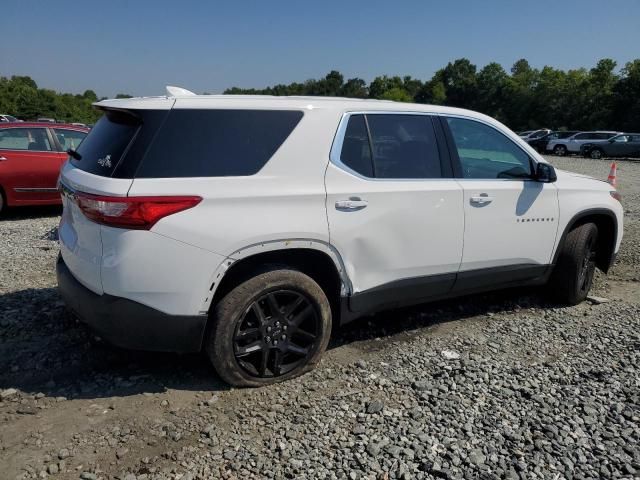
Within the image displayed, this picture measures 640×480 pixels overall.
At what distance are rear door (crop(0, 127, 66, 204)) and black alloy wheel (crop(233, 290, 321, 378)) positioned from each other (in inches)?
258

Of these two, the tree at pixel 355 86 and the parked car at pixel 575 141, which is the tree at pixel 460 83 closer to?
the tree at pixel 355 86

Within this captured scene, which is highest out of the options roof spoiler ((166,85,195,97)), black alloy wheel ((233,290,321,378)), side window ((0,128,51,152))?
roof spoiler ((166,85,195,97))

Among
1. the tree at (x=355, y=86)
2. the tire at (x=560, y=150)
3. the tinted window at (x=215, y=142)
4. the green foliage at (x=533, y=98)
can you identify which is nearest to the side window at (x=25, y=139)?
the tinted window at (x=215, y=142)

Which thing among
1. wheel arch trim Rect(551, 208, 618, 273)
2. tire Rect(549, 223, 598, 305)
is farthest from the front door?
tire Rect(549, 223, 598, 305)

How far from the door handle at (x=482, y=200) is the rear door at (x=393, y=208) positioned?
15 cm

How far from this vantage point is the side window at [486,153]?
3891mm

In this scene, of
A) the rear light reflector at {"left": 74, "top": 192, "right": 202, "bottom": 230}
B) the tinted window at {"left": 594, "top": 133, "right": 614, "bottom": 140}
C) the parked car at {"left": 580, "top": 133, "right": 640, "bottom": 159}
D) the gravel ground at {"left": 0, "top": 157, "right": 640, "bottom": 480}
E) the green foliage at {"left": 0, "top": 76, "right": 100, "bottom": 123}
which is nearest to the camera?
the gravel ground at {"left": 0, "top": 157, "right": 640, "bottom": 480}

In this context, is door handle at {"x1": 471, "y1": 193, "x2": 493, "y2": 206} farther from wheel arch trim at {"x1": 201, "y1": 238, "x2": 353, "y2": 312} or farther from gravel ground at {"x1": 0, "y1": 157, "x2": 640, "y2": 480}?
wheel arch trim at {"x1": 201, "y1": 238, "x2": 353, "y2": 312}

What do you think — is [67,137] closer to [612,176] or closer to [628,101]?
[612,176]

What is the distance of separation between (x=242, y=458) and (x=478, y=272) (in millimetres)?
2334

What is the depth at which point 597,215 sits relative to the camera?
4773 mm

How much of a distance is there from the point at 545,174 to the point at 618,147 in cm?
3019

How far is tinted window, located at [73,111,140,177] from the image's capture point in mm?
2829

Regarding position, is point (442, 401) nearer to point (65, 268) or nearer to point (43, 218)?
point (65, 268)
